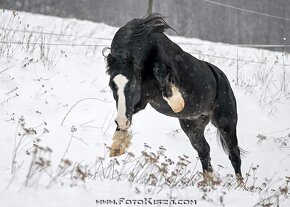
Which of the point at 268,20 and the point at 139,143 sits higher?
the point at 268,20

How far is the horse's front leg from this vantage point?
448 centimetres

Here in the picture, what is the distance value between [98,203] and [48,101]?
5.10 metres

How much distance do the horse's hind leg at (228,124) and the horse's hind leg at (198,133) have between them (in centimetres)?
23

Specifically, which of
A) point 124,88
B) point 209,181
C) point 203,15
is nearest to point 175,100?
point 124,88

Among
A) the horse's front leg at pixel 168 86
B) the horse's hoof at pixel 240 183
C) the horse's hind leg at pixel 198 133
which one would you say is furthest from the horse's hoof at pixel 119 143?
the horse's hind leg at pixel 198 133

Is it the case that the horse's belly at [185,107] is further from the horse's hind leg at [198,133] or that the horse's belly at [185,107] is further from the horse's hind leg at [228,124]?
the horse's hind leg at [198,133]

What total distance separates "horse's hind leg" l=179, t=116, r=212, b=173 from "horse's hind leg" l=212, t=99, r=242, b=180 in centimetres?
23

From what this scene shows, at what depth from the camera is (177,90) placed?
4.65 meters

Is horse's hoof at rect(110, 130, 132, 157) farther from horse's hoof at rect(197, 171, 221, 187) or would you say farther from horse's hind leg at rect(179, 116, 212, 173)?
horse's hind leg at rect(179, 116, 212, 173)

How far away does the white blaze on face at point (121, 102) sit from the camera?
156 inches

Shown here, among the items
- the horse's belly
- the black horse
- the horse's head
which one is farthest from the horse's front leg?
the horse's head

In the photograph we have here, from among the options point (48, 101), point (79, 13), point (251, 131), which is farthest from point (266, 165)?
point (79, 13)

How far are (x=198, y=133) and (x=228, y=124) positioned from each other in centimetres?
51

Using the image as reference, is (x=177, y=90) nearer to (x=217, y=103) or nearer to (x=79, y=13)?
(x=217, y=103)
